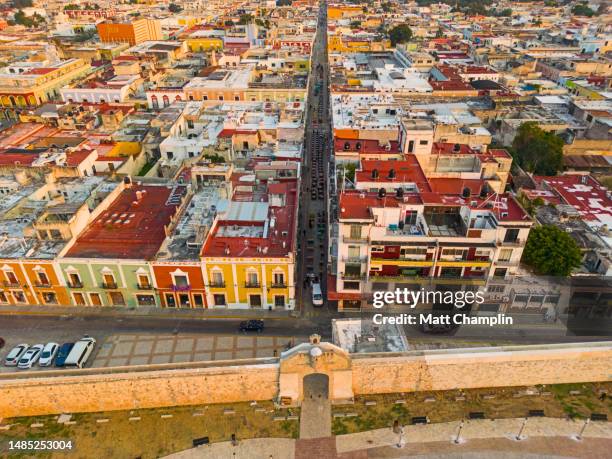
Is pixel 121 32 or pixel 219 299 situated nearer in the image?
pixel 219 299

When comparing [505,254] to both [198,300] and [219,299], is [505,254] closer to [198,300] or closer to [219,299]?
[219,299]

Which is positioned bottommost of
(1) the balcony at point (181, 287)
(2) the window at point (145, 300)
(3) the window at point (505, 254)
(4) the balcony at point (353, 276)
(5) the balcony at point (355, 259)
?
(2) the window at point (145, 300)

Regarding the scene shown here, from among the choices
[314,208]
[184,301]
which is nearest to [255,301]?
[184,301]

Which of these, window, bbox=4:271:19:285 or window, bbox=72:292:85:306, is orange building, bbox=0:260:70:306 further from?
window, bbox=72:292:85:306

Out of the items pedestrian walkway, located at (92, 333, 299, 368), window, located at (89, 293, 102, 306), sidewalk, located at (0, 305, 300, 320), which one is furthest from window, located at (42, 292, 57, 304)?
pedestrian walkway, located at (92, 333, 299, 368)

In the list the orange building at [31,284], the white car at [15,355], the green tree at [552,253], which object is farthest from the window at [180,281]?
the green tree at [552,253]

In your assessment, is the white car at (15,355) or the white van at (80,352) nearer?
the white van at (80,352)

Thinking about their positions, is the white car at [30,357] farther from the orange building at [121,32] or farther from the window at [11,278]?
the orange building at [121,32]

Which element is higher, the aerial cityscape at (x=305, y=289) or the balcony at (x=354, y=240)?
the balcony at (x=354, y=240)
